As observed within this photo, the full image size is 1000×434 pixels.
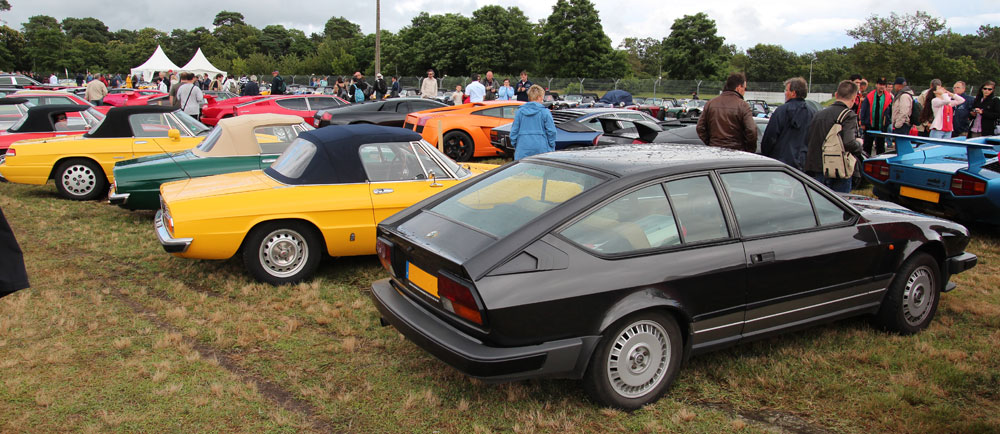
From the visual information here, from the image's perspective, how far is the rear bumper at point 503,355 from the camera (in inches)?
114

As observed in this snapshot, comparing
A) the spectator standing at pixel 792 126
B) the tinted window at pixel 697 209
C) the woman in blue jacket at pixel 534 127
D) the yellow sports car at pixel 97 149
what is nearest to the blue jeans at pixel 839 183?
the spectator standing at pixel 792 126

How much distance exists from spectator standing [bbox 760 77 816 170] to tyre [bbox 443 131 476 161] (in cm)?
682

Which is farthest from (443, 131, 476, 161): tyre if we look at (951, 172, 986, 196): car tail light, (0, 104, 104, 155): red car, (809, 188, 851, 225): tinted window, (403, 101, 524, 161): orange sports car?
(809, 188, 851, 225): tinted window

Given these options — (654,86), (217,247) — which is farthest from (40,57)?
(217,247)

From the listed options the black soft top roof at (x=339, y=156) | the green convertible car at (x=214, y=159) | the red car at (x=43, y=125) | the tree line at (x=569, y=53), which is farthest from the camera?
the tree line at (x=569, y=53)

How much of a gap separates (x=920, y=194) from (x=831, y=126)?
62.7 inches

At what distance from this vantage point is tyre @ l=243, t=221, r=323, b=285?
5.24m

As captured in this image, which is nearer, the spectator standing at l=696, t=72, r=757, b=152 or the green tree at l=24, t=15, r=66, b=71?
the spectator standing at l=696, t=72, r=757, b=152

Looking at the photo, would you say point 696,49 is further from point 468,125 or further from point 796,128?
point 796,128

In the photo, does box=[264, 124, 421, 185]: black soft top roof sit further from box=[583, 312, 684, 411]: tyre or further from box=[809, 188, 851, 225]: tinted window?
box=[809, 188, 851, 225]: tinted window

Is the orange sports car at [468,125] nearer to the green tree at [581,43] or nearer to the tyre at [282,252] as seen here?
the tyre at [282,252]

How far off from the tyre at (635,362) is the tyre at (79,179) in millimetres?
8754

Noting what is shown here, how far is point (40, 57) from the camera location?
250 feet

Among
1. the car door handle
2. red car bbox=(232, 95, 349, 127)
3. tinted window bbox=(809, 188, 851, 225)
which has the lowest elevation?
the car door handle
